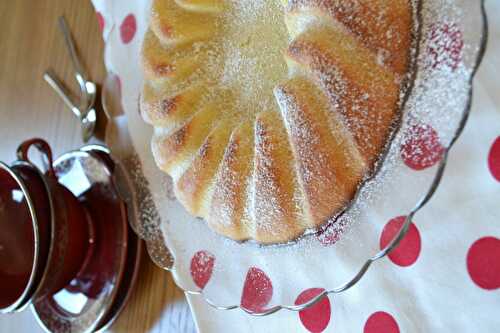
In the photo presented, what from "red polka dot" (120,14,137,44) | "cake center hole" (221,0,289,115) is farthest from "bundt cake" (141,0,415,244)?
"red polka dot" (120,14,137,44)

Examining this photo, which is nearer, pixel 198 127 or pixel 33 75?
pixel 198 127

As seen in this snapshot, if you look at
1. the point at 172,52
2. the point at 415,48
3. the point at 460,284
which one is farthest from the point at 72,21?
the point at 460,284

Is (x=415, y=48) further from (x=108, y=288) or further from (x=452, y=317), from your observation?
(x=108, y=288)

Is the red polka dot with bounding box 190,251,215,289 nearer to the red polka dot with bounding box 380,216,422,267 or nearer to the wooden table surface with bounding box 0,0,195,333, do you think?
the wooden table surface with bounding box 0,0,195,333

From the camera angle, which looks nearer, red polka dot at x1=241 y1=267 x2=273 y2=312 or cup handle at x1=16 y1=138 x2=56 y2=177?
red polka dot at x1=241 y1=267 x2=273 y2=312

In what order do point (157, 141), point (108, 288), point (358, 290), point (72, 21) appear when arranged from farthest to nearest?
point (72, 21) → point (108, 288) → point (157, 141) → point (358, 290)

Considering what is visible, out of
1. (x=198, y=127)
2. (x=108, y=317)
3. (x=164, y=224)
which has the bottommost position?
(x=108, y=317)

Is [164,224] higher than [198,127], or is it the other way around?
[198,127]
